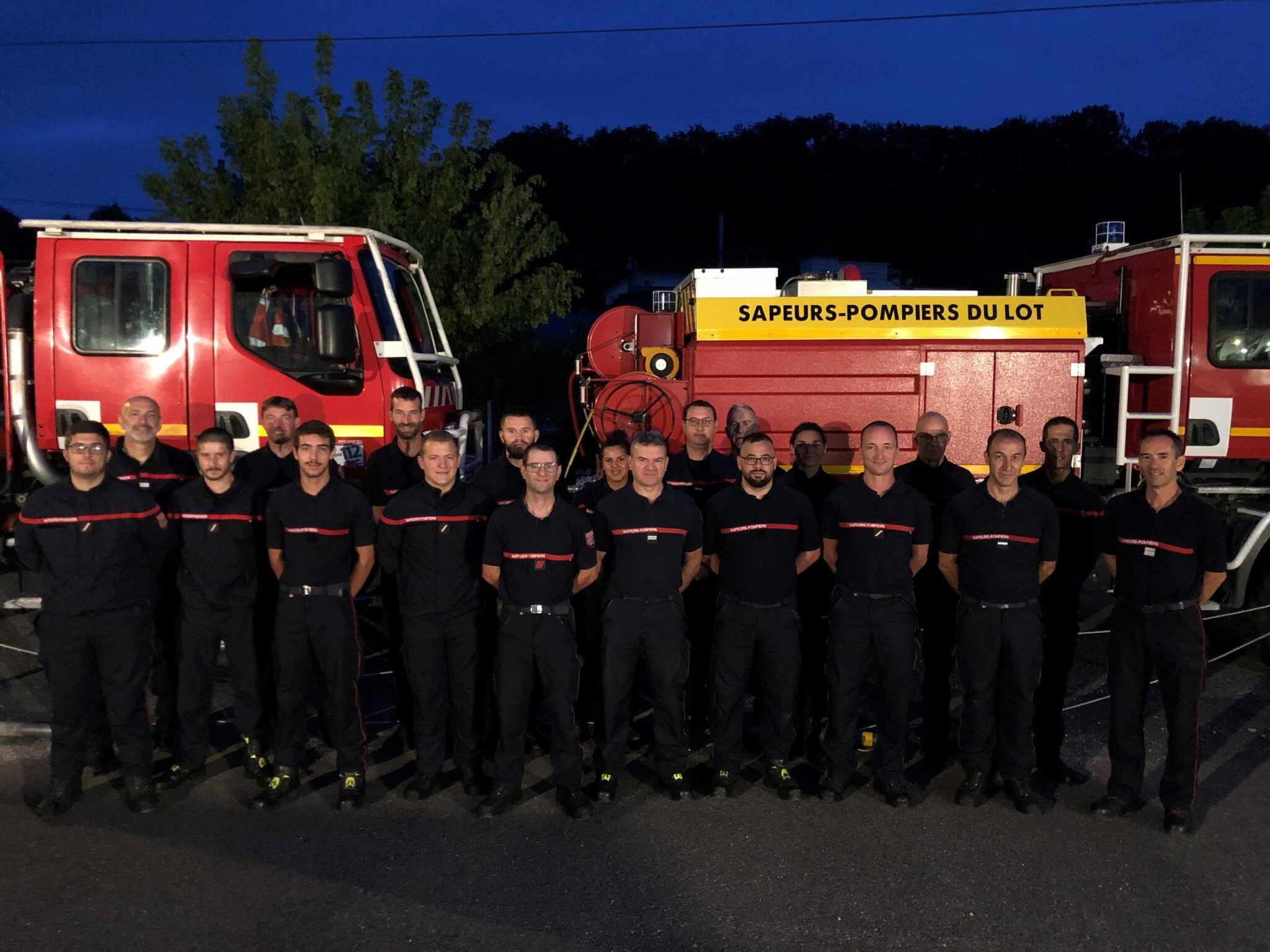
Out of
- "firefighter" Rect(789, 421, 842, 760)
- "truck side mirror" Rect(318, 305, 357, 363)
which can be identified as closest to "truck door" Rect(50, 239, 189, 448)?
"truck side mirror" Rect(318, 305, 357, 363)

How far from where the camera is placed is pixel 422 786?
462 cm

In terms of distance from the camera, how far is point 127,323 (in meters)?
5.93

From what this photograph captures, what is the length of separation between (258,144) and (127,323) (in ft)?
22.8

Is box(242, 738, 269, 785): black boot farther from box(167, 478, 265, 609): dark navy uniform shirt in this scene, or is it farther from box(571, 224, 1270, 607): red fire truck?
box(571, 224, 1270, 607): red fire truck

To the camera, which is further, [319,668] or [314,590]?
[319,668]

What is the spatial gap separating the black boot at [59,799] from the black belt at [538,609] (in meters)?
2.10

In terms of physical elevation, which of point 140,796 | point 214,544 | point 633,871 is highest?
point 214,544

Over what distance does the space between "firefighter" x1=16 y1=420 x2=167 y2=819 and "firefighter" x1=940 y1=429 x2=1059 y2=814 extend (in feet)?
12.4

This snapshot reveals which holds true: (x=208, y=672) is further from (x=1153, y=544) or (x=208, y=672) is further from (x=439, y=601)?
(x=1153, y=544)

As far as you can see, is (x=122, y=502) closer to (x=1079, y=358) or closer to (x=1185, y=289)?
(x=1079, y=358)

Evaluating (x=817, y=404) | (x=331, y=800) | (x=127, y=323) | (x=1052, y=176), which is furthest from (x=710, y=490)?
(x=1052, y=176)

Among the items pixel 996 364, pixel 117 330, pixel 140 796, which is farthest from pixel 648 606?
pixel 117 330

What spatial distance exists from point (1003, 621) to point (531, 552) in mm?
2187

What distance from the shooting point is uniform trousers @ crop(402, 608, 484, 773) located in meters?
4.57
